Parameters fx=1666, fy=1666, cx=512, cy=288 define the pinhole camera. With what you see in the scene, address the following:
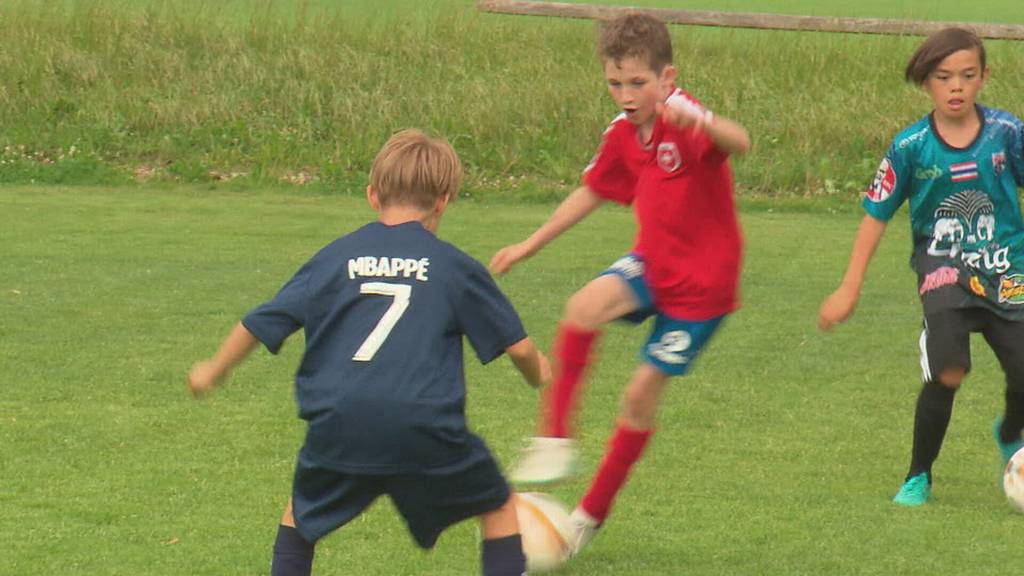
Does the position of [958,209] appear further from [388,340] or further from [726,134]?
[388,340]

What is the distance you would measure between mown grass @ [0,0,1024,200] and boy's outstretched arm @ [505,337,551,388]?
35.0 feet

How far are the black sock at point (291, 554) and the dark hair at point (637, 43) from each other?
1.72m

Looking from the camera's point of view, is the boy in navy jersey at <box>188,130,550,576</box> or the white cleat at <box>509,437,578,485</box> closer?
the boy in navy jersey at <box>188,130,550,576</box>

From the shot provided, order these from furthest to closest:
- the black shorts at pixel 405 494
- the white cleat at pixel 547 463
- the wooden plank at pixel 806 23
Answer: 1. the wooden plank at pixel 806 23
2. the white cleat at pixel 547 463
3. the black shorts at pixel 405 494

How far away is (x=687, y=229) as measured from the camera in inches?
195

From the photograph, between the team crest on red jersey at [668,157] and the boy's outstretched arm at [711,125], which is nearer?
the boy's outstretched arm at [711,125]

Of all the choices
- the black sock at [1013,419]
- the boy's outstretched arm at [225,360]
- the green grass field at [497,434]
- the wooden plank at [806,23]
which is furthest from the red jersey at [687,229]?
the wooden plank at [806,23]

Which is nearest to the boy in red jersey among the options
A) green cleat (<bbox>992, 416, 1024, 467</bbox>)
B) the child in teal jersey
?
the child in teal jersey

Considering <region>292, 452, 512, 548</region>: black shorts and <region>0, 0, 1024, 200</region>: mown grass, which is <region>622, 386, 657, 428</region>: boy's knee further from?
<region>0, 0, 1024, 200</region>: mown grass

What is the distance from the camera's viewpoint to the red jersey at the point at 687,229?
4930mm

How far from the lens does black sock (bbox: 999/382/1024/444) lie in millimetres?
5863

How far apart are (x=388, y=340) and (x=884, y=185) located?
235 cm

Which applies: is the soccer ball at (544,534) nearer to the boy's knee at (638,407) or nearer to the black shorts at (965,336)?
the boy's knee at (638,407)

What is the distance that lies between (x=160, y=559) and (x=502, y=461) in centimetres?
164
